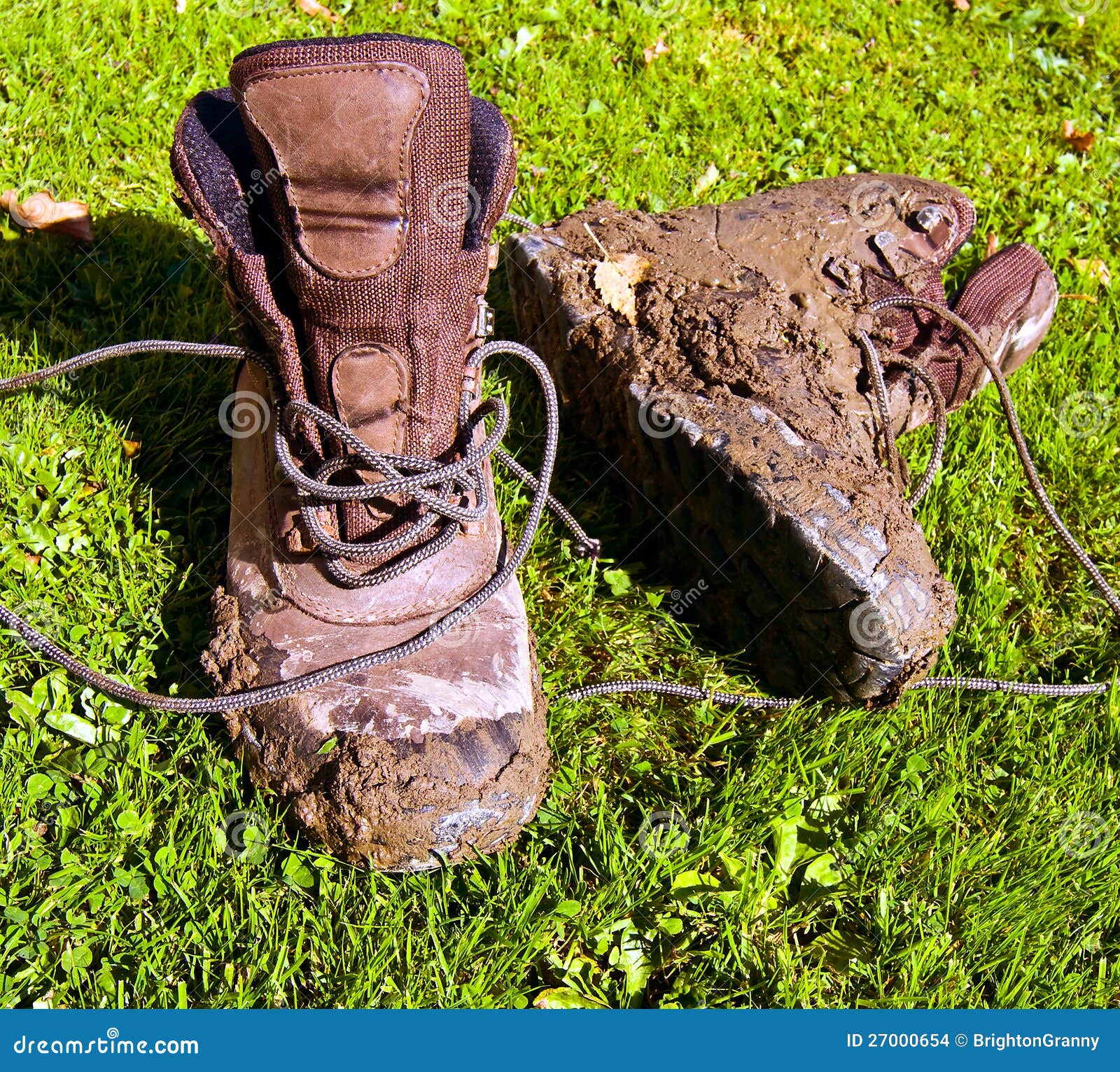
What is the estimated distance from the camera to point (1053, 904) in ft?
6.89

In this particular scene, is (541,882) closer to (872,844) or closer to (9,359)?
(872,844)

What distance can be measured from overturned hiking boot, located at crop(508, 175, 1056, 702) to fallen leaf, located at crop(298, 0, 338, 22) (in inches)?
59.7

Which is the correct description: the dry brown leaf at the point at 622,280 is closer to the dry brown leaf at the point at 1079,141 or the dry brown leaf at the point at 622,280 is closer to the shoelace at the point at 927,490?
the shoelace at the point at 927,490

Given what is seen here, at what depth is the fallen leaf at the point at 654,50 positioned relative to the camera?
3.79m

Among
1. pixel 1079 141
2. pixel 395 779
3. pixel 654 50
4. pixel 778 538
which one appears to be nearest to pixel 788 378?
pixel 778 538

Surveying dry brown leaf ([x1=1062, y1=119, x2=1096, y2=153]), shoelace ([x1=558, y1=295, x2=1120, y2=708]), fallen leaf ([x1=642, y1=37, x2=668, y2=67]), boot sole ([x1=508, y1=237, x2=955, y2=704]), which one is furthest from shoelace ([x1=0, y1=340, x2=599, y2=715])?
dry brown leaf ([x1=1062, y1=119, x2=1096, y2=153])

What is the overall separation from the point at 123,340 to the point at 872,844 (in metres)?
2.22

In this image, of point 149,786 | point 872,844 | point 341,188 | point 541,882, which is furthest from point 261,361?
point 872,844

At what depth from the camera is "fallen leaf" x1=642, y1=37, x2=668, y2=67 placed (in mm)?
3795

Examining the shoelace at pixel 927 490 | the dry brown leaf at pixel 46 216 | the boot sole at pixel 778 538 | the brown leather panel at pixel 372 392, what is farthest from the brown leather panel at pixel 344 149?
the dry brown leaf at pixel 46 216

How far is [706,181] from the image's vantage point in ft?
11.5

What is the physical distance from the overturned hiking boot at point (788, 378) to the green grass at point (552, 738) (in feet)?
0.59

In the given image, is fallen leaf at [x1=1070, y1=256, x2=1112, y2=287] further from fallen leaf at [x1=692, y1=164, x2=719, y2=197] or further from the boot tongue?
the boot tongue

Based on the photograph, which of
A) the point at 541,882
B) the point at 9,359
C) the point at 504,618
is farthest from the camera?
the point at 9,359
